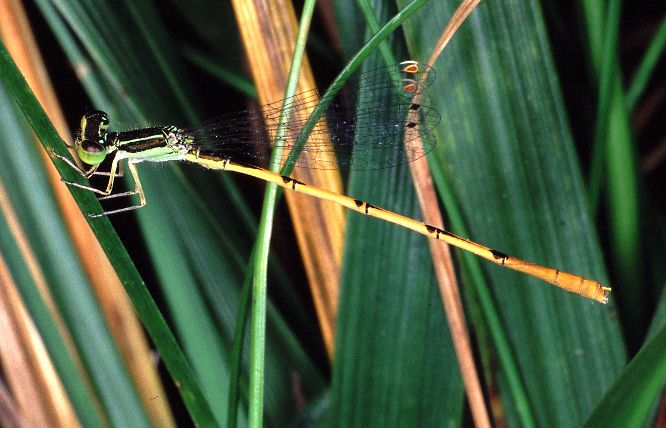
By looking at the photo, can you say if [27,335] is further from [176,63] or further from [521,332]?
[521,332]

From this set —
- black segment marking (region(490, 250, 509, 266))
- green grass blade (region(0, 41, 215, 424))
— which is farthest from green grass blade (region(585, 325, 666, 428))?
green grass blade (region(0, 41, 215, 424))

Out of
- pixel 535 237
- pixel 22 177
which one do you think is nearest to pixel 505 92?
pixel 535 237

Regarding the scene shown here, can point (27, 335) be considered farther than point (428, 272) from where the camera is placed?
Yes

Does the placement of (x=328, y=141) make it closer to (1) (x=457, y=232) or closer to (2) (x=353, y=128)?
(2) (x=353, y=128)

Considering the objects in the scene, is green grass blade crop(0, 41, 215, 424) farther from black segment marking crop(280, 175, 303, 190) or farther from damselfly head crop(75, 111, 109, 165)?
damselfly head crop(75, 111, 109, 165)

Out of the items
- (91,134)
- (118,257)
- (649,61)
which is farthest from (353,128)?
(118,257)

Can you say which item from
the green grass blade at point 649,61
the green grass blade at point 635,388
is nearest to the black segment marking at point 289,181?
the green grass blade at point 635,388
